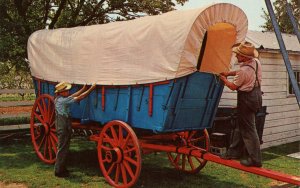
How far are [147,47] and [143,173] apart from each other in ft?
10.3

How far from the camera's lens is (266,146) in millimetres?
12219

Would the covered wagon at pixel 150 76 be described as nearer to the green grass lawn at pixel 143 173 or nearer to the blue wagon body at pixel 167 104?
the blue wagon body at pixel 167 104

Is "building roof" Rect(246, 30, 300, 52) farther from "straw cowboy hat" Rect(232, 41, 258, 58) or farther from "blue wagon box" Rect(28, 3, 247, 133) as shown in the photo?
"straw cowboy hat" Rect(232, 41, 258, 58)

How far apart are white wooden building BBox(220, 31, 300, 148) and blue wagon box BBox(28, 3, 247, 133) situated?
4697 millimetres

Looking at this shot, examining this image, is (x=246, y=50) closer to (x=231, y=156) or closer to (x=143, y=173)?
(x=231, y=156)

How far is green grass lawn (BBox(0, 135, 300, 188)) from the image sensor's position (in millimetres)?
7754

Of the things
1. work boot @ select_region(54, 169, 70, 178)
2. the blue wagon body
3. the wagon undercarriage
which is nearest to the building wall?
the wagon undercarriage

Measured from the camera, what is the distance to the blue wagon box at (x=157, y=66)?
646 centimetres

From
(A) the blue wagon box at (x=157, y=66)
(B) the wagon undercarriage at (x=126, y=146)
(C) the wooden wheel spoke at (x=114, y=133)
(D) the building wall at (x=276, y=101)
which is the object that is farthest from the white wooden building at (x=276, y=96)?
(C) the wooden wheel spoke at (x=114, y=133)

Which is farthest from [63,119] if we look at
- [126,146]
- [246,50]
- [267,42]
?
[267,42]

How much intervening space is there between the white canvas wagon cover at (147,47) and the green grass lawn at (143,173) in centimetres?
207

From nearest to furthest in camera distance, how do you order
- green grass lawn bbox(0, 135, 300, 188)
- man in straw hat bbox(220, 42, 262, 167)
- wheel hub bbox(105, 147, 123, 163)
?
man in straw hat bbox(220, 42, 262, 167), wheel hub bbox(105, 147, 123, 163), green grass lawn bbox(0, 135, 300, 188)

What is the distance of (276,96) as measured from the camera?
1263 cm

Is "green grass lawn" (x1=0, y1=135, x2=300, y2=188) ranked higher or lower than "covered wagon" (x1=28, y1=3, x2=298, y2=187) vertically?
lower
